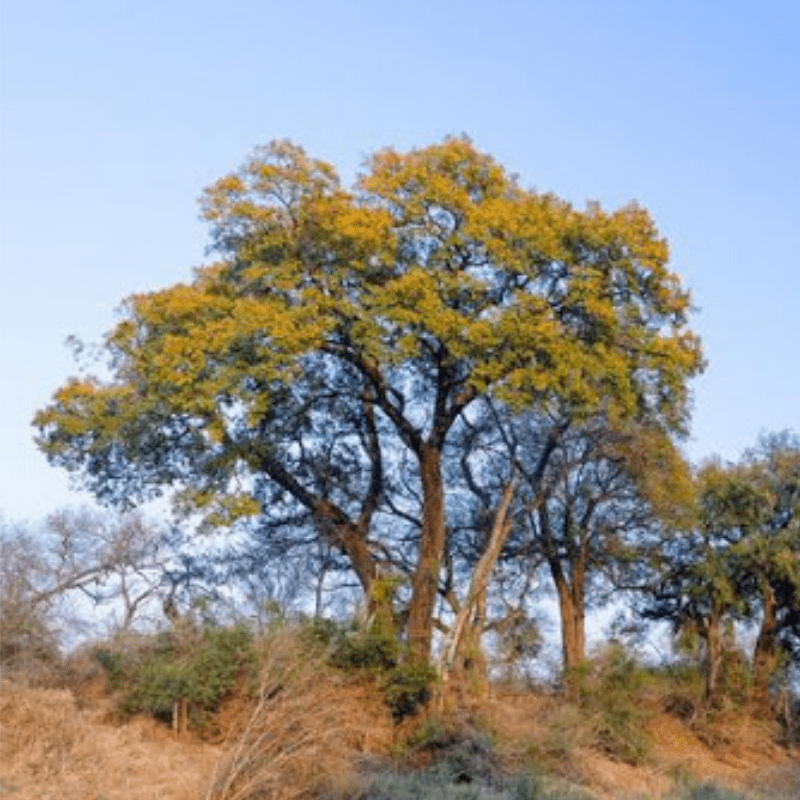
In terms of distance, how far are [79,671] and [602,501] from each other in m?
13.9

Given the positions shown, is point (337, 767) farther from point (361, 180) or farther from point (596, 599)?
point (596, 599)

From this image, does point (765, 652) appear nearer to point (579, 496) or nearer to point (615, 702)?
point (579, 496)

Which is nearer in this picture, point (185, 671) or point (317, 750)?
point (317, 750)

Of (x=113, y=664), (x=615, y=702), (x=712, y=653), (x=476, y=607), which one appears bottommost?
(x=113, y=664)

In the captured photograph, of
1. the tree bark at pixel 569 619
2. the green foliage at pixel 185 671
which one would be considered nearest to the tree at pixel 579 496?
the tree bark at pixel 569 619

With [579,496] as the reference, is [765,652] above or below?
below

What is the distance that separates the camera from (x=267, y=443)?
26.0 metres

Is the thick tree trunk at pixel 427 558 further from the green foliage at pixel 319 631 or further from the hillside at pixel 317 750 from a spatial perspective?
the hillside at pixel 317 750

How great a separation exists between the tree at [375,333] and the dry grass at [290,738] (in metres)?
4.65

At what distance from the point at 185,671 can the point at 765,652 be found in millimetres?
17554

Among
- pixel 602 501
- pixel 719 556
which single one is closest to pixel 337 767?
pixel 602 501

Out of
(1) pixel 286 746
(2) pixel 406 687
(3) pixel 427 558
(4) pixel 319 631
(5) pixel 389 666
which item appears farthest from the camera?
(3) pixel 427 558

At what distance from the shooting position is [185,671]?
2248cm

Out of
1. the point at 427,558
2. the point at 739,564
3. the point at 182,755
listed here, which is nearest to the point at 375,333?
the point at 427,558
